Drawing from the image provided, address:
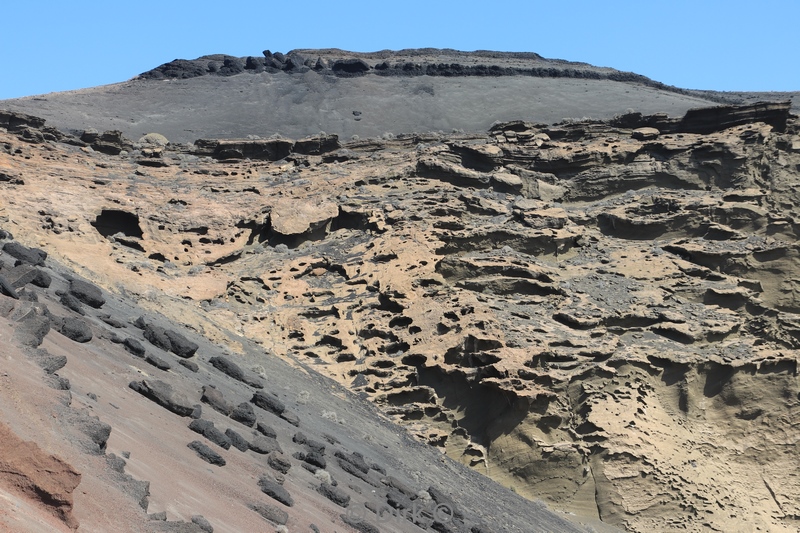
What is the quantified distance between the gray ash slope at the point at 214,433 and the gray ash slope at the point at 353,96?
2687 cm

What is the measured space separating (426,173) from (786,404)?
396 inches

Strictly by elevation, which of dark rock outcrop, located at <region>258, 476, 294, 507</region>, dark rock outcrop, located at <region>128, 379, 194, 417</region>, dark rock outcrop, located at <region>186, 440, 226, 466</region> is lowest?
dark rock outcrop, located at <region>258, 476, 294, 507</region>

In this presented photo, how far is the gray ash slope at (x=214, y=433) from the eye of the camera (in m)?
8.07

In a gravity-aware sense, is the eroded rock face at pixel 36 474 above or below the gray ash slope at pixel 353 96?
below

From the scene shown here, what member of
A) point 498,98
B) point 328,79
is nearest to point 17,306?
point 498,98

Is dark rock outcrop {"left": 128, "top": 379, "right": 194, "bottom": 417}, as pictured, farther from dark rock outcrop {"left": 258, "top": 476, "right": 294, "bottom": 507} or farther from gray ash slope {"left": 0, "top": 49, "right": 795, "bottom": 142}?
gray ash slope {"left": 0, "top": 49, "right": 795, "bottom": 142}

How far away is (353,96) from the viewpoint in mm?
51969

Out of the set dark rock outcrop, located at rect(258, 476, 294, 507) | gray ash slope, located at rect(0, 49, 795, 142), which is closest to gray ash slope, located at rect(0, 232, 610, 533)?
dark rock outcrop, located at rect(258, 476, 294, 507)

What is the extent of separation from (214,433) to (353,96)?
42863 mm

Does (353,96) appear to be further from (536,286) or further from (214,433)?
(214,433)

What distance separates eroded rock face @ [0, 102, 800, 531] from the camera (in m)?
19.1

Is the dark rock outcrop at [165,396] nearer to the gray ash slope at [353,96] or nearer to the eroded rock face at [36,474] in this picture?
the eroded rock face at [36,474]

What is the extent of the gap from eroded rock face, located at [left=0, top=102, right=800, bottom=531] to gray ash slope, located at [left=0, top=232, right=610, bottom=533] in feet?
4.05

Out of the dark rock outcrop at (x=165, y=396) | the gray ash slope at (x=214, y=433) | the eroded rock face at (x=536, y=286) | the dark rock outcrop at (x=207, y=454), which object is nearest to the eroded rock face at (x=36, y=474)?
the gray ash slope at (x=214, y=433)
